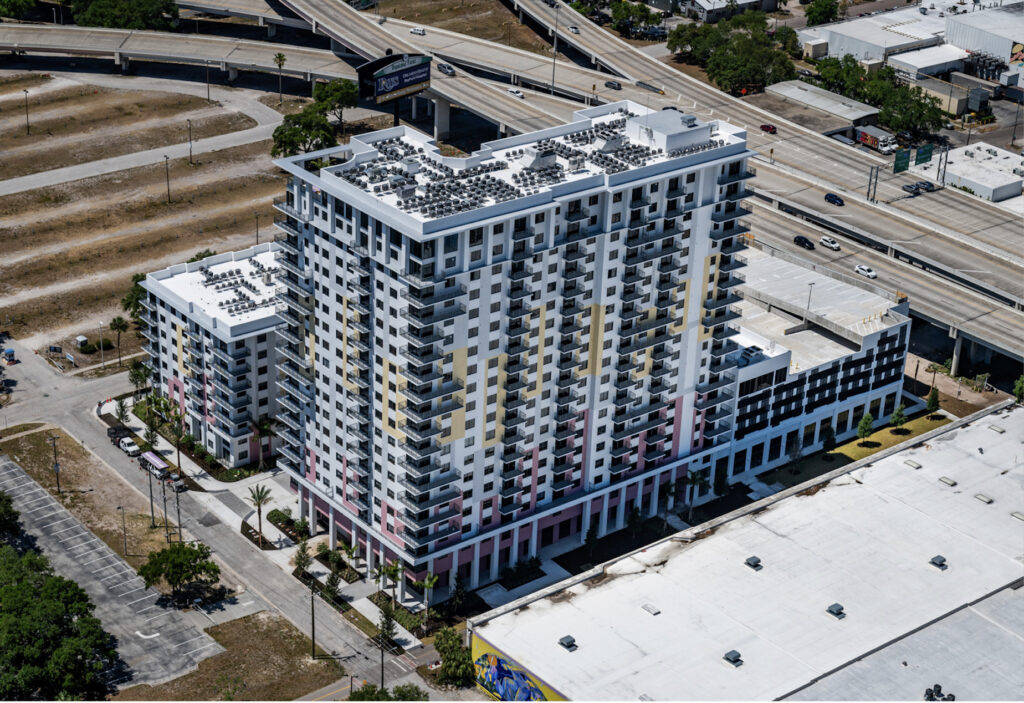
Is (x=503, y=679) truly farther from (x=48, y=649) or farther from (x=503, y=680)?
(x=48, y=649)

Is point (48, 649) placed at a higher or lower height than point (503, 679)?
higher

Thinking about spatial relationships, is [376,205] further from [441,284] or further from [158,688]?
[158,688]

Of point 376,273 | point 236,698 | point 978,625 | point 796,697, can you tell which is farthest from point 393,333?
point 978,625

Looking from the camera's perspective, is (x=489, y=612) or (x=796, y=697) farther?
(x=489, y=612)

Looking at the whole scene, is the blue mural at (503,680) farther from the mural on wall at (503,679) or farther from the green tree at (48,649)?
the green tree at (48,649)

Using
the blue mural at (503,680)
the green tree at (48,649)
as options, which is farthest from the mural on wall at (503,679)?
the green tree at (48,649)

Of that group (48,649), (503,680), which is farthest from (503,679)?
(48,649)

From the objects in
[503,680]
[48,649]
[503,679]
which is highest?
[48,649]
